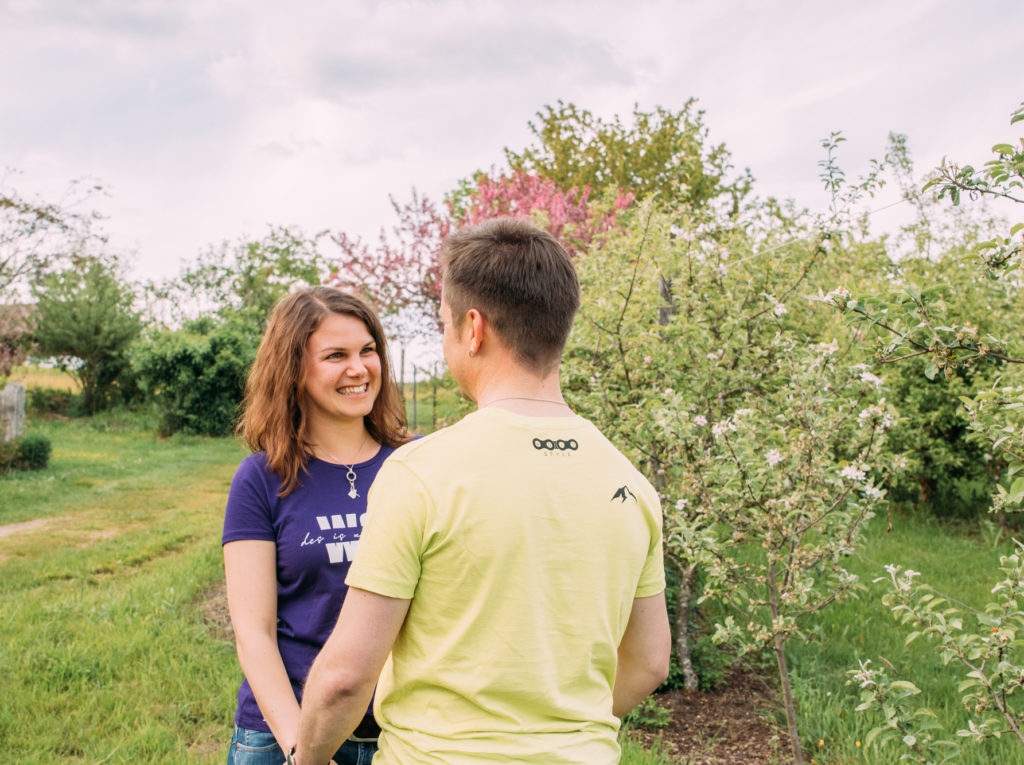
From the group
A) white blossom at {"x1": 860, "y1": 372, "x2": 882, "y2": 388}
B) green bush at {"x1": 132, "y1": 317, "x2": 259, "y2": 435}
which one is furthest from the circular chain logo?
green bush at {"x1": 132, "y1": 317, "x2": 259, "y2": 435}

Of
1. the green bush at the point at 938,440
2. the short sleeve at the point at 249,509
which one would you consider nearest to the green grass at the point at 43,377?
the green bush at the point at 938,440

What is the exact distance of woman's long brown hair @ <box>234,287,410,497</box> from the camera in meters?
2.14

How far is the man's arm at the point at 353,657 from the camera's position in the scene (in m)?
1.32

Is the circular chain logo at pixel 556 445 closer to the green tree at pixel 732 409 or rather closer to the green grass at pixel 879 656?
the green tree at pixel 732 409

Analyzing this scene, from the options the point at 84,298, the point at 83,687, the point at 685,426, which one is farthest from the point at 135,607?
the point at 84,298

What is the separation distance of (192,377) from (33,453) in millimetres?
6166

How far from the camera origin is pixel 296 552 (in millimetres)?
1991

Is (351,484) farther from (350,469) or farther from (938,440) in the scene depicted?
(938,440)

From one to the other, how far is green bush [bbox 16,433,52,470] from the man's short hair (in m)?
13.6

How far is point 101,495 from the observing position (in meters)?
11.0

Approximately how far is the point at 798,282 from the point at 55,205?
18507 millimetres

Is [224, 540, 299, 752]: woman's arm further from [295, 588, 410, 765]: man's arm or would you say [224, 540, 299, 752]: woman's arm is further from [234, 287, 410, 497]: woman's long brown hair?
[295, 588, 410, 765]: man's arm

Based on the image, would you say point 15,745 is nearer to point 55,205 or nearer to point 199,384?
point 199,384

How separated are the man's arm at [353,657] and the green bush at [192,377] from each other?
18.1 meters
